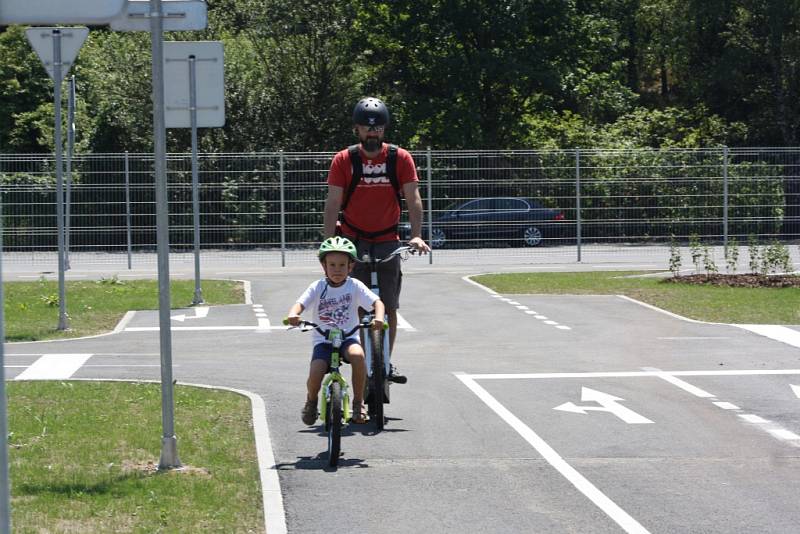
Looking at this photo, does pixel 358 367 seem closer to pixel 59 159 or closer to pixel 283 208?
pixel 59 159

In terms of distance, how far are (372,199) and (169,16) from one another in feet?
8.38

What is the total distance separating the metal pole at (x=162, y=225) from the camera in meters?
7.98

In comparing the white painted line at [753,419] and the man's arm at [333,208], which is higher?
the man's arm at [333,208]

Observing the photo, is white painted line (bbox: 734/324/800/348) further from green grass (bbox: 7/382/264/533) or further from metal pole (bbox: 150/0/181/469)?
metal pole (bbox: 150/0/181/469)

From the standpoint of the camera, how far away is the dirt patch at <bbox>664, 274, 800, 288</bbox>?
22516 mm

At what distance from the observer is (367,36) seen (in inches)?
1668

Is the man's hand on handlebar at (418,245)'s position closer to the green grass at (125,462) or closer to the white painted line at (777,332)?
the green grass at (125,462)

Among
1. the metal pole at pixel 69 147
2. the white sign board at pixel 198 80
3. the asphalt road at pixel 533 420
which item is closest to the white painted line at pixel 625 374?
the asphalt road at pixel 533 420

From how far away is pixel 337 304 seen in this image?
9.27 metres

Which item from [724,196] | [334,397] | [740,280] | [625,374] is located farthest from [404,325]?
[724,196]

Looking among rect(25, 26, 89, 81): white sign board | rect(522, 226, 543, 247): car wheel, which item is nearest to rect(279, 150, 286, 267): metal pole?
rect(522, 226, 543, 247): car wheel

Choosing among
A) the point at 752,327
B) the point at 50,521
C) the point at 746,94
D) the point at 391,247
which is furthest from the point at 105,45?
the point at 50,521

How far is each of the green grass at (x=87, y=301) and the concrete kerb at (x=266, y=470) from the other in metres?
5.83

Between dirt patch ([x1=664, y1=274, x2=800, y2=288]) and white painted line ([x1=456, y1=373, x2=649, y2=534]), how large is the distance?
38.7 feet
